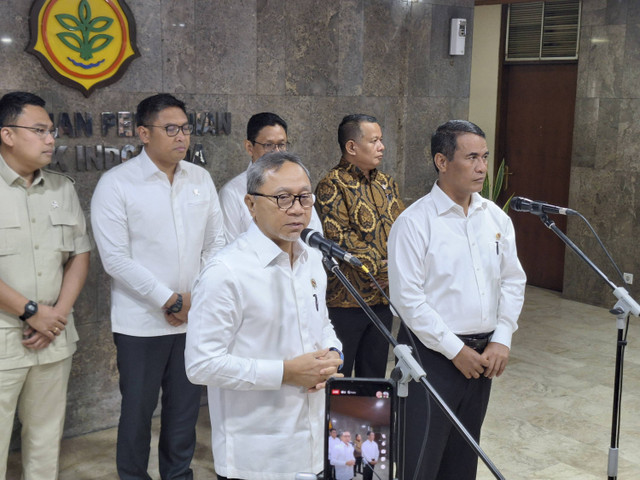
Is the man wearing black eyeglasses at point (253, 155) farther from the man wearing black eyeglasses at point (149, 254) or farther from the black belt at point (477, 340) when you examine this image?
the black belt at point (477, 340)

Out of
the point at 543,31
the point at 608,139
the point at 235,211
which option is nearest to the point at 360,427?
the point at 235,211

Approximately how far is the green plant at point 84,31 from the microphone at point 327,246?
2344mm

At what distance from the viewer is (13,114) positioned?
11.2 ft

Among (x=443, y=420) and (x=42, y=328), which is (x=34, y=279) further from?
(x=443, y=420)

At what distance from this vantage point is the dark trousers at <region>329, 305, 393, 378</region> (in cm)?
416

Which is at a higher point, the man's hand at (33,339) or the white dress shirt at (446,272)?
the white dress shirt at (446,272)

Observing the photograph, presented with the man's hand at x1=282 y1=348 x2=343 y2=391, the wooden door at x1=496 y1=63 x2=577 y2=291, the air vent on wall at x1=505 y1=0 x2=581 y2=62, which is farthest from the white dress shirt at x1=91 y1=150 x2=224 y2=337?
the air vent on wall at x1=505 y1=0 x2=581 y2=62

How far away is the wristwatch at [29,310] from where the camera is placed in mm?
3412

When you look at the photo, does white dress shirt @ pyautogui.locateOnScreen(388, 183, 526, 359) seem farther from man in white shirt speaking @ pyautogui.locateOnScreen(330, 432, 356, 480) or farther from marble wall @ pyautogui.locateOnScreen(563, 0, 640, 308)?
marble wall @ pyautogui.locateOnScreen(563, 0, 640, 308)

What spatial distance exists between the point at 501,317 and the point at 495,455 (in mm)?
1424

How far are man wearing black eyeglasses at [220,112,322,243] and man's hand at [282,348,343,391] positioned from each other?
6.65ft

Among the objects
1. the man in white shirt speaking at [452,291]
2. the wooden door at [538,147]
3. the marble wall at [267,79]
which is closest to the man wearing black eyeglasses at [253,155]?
the marble wall at [267,79]

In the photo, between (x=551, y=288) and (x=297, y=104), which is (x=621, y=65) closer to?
(x=551, y=288)

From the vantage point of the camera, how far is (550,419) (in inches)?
189
